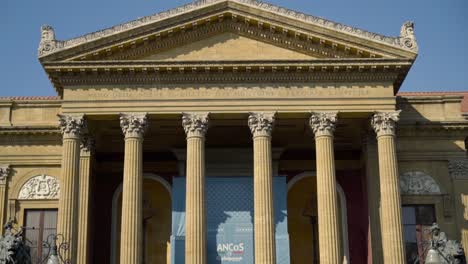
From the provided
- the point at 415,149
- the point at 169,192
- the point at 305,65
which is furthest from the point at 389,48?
the point at 169,192

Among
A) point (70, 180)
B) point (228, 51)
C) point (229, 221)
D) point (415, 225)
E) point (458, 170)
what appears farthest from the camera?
point (458, 170)

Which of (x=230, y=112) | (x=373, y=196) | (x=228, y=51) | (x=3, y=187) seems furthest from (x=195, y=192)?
(x=3, y=187)

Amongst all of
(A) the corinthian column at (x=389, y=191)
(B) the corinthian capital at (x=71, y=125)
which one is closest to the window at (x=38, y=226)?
(B) the corinthian capital at (x=71, y=125)

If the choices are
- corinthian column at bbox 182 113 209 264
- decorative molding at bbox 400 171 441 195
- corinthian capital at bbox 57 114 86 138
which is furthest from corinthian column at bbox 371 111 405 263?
corinthian capital at bbox 57 114 86 138

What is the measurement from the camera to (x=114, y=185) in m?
36.2

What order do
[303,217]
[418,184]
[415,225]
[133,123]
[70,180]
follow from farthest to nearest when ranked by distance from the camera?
[303,217] → [418,184] → [415,225] → [133,123] → [70,180]

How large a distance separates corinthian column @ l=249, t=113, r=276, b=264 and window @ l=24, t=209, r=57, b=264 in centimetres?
1043

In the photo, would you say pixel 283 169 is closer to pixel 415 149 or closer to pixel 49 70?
pixel 415 149

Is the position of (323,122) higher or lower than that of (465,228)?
higher

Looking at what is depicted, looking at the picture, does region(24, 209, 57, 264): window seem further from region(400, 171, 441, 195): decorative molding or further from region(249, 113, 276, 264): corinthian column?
region(400, 171, 441, 195): decorative molding

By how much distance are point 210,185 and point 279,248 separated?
4108 mm

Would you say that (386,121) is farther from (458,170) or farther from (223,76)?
(223,76)

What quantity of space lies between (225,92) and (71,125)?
6.59 meters

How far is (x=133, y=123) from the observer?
100ft
